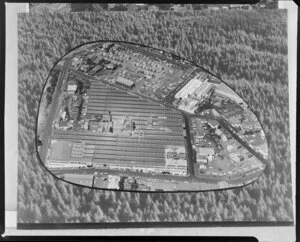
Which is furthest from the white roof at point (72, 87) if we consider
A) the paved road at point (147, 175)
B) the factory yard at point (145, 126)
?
the paved road at point (147, 175)

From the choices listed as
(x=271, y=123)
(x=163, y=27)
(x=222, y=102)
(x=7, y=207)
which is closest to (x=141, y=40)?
(x=163, y=27)

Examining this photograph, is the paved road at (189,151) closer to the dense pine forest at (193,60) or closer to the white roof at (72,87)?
the dense pine forest at (193,60)

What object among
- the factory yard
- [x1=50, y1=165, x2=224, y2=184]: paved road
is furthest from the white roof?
[x1=50, y1=165, x2=224, y2=184]: paved road

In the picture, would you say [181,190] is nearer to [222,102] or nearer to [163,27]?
[222,102]

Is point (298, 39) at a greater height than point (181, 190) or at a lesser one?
greater

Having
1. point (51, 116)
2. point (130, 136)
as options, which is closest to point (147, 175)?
point (130, 136)

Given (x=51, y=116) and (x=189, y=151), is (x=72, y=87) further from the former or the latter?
(x=189, y=151)

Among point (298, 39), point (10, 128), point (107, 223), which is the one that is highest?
point (298, 39)
